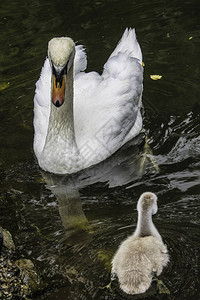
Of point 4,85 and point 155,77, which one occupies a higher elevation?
point 4,85

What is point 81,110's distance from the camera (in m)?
7.88

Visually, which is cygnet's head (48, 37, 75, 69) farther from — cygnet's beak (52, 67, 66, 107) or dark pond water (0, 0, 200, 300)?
dark pond water (0, 0, 200, 300)

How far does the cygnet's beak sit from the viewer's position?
666 centimetres

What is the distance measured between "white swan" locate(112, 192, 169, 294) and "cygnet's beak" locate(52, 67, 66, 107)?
166 centimetres

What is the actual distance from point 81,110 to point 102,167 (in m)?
0.90

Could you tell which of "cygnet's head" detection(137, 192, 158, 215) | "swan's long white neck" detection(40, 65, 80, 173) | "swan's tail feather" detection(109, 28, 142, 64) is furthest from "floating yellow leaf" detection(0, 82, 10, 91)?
"cygnet's head" detection(137, 192, 158, 215)

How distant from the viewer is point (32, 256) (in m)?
5.77

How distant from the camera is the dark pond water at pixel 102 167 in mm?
5582

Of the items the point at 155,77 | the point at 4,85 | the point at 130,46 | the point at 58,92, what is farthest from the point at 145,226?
the point at 4,85

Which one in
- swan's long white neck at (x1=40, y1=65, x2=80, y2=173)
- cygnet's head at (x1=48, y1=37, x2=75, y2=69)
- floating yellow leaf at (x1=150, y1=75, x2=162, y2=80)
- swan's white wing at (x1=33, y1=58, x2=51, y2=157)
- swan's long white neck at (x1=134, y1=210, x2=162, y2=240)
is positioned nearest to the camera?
swan's long white neck at (x1=134, y1=210, x2=162, y2=240)

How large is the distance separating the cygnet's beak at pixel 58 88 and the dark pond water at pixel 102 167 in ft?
3.63

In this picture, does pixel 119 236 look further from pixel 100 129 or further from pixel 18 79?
pixel 18 79

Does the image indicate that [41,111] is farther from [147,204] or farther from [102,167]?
[147,204]

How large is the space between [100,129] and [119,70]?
108cm
